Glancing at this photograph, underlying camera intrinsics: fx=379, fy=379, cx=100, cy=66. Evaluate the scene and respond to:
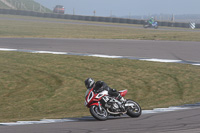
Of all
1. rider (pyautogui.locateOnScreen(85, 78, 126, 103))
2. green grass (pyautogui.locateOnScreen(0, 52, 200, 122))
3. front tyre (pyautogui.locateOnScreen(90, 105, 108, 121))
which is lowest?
green grass (pyautogui.locateOnScreen(0, 52, 200, 122))

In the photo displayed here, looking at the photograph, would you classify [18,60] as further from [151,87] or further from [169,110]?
[169,110]

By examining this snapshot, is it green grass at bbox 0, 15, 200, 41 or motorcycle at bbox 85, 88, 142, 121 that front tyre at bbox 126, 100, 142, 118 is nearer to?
motorcycle at bbox 85, 88, 142, 121

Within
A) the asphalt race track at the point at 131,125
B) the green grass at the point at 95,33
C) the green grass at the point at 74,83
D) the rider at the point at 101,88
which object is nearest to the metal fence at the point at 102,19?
the green grass at the point at 95,33

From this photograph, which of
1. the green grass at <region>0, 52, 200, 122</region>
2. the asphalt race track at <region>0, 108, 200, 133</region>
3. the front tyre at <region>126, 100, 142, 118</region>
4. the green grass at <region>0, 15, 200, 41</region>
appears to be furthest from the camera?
the green grass at <region>0, 15, 200, 41</region>

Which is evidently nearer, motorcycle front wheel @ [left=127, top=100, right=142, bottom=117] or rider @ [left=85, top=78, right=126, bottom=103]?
motorcycle front wheel @ [left=127, top=100, right=142, bottom=117]

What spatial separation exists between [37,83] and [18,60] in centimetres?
432

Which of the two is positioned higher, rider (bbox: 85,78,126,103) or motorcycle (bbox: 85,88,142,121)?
rider (bbox: 85,78,126,103)

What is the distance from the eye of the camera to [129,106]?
25.0 feet

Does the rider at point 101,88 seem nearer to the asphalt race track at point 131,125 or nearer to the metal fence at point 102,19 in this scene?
the asphalt race track at point 131,125

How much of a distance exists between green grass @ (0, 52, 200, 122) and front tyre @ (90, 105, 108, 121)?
0.99 metres

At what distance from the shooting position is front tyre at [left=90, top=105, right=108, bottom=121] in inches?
285

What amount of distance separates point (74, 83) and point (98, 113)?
4.84m

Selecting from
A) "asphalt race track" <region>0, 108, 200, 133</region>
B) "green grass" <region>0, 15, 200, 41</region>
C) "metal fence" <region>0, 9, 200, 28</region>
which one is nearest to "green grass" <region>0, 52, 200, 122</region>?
"asphalt race track" <region>0, 108, 200, 133</region>

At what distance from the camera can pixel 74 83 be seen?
1210 centimetres
